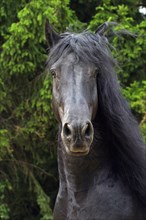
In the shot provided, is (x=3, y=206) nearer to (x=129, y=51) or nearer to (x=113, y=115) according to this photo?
Answer: (x=129, y=51)

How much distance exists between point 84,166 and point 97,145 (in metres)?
0.17

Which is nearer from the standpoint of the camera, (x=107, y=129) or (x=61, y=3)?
(x=107, y=129)

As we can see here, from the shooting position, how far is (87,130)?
3586 millimetres

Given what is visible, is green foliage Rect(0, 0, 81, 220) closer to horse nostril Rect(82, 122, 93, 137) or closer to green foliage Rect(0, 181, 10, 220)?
green foliage Rect(0, 181, 10, 220)

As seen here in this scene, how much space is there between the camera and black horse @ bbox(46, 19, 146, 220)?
3871 mm

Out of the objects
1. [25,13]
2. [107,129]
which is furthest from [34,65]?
[107,129]

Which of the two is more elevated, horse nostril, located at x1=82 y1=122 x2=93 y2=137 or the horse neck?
horse nostril, located at x1=82 y1=122 x2=93 y2=137

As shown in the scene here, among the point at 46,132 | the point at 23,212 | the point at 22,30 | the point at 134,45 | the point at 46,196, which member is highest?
the point at 22,30

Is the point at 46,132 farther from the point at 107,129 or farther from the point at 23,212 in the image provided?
the point at 107,129

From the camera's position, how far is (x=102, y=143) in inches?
160

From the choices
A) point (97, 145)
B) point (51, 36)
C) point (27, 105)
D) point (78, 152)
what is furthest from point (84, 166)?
point (27, 105)

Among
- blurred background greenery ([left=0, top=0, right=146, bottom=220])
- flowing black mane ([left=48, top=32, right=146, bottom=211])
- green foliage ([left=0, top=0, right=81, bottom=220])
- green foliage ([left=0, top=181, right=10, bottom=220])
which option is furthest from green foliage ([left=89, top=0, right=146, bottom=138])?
flowing black mane ([left=48, top=32, right=146, bottom=211])

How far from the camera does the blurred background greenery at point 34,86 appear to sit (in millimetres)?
7980

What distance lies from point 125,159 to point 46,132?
4571mm
